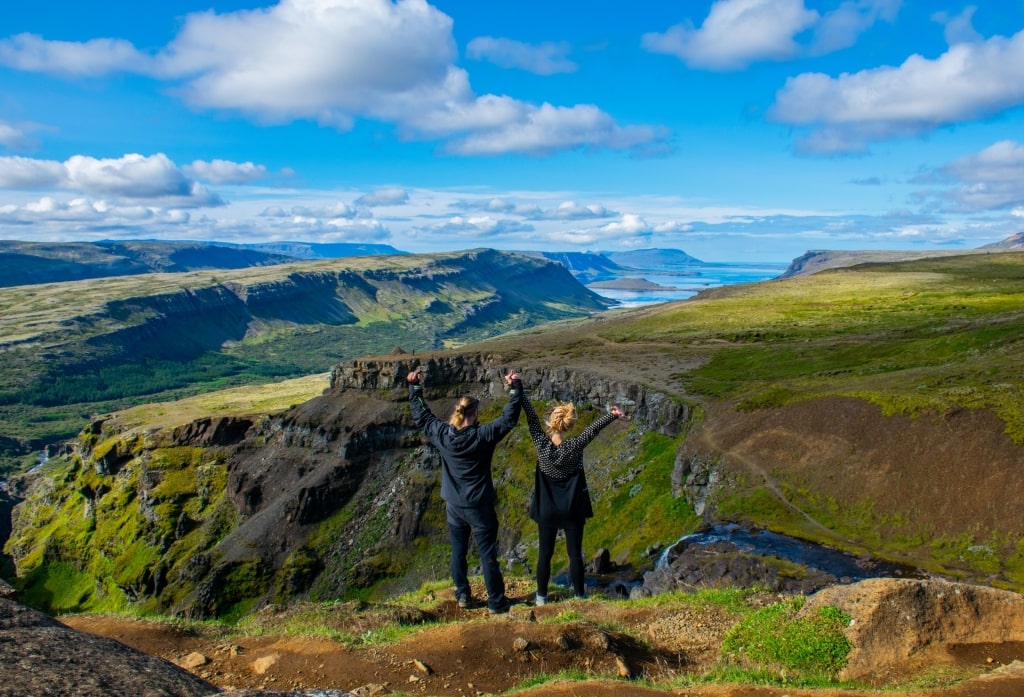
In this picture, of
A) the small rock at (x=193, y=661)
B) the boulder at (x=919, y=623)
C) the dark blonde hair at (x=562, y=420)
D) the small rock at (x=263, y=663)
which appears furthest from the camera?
the dark blonde hair at (x=562, y=420)

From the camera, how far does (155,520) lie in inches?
3666

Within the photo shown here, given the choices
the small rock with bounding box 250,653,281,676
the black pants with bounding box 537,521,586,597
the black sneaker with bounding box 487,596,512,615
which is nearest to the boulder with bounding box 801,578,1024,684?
the black pants with bounding box 537,521,586,597

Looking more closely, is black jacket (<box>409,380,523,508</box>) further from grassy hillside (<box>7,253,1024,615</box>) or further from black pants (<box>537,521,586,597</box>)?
grassy hillside (<box>7,253,1024,615</box>)

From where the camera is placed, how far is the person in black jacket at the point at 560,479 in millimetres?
16703

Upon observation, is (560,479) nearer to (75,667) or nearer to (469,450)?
(469,450)

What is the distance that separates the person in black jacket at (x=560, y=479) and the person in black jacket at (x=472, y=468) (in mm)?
1179

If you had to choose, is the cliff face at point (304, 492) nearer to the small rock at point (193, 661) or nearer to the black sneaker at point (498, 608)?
the black sneaker at point (498, 608)

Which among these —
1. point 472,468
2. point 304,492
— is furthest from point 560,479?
point 304,492

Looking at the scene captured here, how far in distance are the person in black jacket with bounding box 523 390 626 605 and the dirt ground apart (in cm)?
212

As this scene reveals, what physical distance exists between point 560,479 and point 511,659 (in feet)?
16.8

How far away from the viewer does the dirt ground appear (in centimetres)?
1072

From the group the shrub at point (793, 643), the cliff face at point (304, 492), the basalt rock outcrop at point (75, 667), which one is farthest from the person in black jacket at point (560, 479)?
the cliff face at point (304, 492)

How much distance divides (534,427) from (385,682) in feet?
22.9

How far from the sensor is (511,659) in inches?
496
